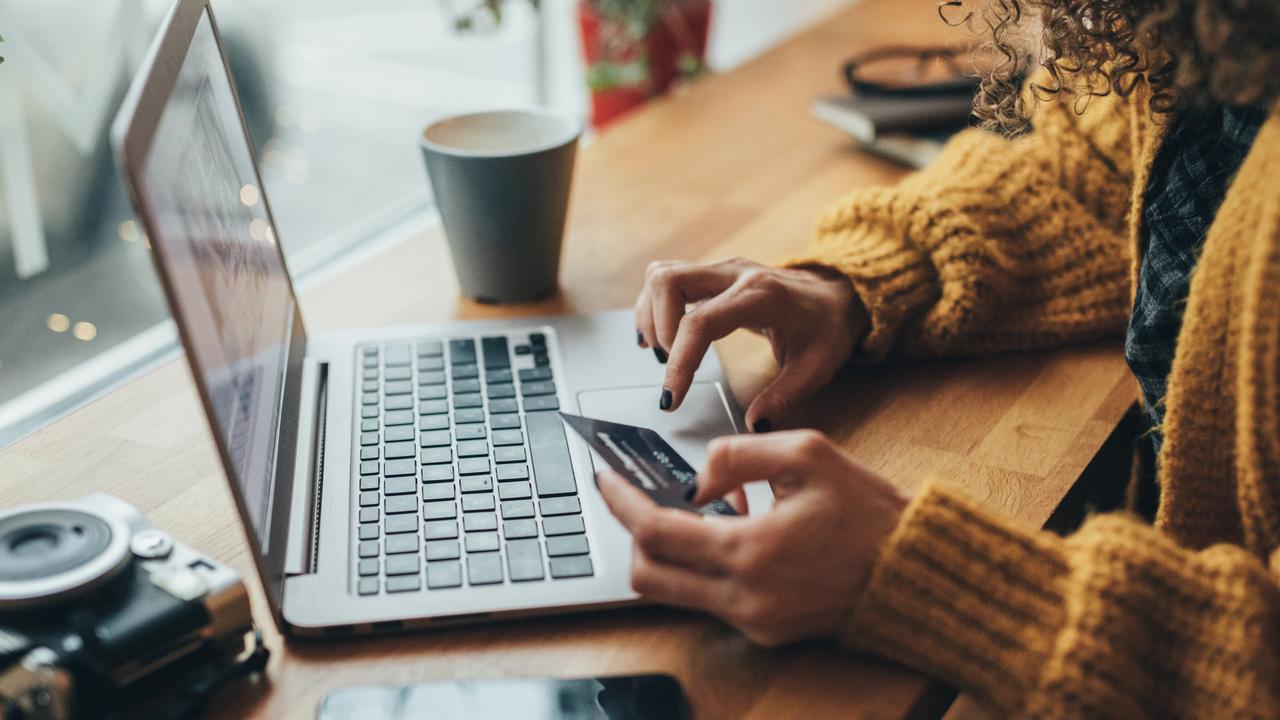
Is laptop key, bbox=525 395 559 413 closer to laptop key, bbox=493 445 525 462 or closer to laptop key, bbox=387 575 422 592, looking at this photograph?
laptop key, bbox=493 445 525 462

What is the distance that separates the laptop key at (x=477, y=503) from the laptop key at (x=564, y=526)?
0.04 metres

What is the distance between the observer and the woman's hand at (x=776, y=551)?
53cm

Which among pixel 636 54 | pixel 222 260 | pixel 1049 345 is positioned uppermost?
pixel 222 260

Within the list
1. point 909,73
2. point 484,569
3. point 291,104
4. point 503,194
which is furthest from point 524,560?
point 291,104

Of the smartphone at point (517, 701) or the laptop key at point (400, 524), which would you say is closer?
the smartphone at point (517, 701)

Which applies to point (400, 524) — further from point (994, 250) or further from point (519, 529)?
point (994, 250)

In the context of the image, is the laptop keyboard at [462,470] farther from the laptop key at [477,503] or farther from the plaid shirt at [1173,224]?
the plaid shirt at [1173,224]

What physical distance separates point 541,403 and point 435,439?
3.3 inches

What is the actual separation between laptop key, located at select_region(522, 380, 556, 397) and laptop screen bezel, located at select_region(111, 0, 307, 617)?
4.9 inches

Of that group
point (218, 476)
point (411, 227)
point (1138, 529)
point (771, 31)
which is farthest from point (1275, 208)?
point (771, 31)

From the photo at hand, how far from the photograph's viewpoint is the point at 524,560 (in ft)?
1.90

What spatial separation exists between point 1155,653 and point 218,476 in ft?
1.86

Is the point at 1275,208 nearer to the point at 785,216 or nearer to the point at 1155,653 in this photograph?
the point at 1155,653

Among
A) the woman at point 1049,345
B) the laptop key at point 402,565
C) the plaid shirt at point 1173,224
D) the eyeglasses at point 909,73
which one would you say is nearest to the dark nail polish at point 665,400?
the woman at point 1049,345
